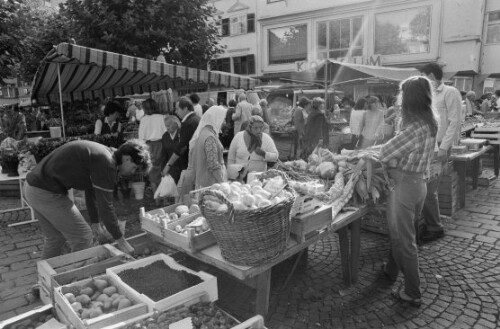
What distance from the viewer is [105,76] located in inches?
364

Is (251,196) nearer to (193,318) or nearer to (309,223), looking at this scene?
(309,223)

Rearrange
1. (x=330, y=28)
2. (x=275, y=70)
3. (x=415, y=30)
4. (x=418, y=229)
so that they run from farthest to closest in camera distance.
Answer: (x=275, y=70)
(x=330, y=28)
(x=415, y=30)
(x=418, y=229)

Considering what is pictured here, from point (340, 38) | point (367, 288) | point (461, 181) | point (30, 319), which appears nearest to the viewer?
point (30, 319)

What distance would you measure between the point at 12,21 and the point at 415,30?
2153 centimetres

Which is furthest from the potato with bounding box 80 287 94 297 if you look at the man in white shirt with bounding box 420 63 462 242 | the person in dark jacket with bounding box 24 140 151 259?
the man in white shirt with bounding box 420 63 462 242

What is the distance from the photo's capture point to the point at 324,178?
3877mm

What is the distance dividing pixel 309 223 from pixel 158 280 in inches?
46.1

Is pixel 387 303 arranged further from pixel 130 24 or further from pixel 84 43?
pixel 84 43

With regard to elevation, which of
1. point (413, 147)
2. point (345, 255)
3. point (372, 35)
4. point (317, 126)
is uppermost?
point (372, 35)

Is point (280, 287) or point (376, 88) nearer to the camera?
point (280, 287)

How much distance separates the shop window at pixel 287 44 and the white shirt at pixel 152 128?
2187cm

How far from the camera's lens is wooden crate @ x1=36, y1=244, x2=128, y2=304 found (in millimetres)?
3024

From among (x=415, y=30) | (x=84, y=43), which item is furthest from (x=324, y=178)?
(x=415, y=30)

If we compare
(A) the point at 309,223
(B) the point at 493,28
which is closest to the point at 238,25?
(B) the point at 493,28
